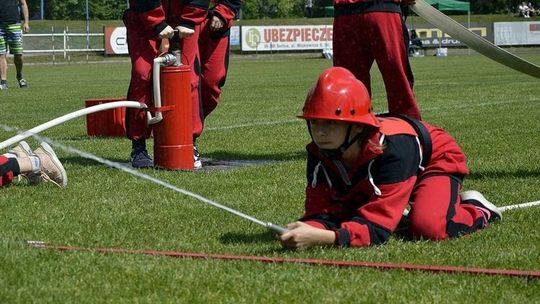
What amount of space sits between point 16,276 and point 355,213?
1.68m

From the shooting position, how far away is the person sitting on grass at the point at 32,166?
22.3 feet

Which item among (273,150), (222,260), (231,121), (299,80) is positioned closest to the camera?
(222,260)

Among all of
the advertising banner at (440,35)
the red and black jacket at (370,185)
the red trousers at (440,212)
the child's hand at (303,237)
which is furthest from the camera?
the advertising banner at (440,35)

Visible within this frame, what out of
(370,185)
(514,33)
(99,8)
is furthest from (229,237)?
(99,8)

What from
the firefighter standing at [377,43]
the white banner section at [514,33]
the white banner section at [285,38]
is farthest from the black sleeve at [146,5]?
the white banner section at [514,33]

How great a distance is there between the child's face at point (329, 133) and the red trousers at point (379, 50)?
2670 mm

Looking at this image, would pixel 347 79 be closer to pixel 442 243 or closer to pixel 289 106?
pixel 442 243

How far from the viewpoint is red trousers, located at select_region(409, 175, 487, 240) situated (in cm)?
498

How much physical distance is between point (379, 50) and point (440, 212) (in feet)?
8.42

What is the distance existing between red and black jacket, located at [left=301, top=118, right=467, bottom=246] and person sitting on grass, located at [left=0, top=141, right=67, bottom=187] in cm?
234

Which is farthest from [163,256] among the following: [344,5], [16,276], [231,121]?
[231,121]

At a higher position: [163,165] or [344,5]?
[344,5]

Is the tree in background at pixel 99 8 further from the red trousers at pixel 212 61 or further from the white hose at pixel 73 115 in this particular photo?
the white hose at pixel 73 115

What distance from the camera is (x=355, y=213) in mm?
5082
